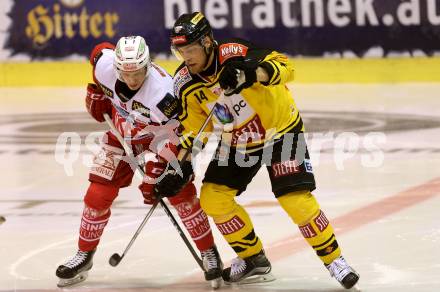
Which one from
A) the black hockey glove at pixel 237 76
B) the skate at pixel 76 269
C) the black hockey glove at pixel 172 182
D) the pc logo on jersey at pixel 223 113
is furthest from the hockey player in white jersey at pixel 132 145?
the black hockey glove at pixel 237 76

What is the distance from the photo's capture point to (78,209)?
644 centimetres

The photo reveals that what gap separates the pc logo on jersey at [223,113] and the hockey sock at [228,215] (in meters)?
0.29

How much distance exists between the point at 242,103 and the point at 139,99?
1.62ft

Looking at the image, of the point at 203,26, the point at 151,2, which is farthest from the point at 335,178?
the point at 151,2

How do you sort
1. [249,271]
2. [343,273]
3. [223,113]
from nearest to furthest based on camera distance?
[343,273] → [223,113] → [249,271]

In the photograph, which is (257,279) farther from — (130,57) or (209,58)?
(130,57)

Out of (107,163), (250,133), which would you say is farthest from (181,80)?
(107,163)

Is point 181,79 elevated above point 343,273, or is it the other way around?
point 181,79

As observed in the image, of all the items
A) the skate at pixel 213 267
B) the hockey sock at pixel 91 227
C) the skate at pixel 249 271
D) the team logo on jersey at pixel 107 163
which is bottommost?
the skate at pixel 249 271

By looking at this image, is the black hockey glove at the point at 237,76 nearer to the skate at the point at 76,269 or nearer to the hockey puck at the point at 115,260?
the hockey puck at the point at 115,260

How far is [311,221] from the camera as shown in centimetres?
451

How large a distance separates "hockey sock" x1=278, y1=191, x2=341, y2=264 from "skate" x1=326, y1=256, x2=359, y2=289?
29 mm

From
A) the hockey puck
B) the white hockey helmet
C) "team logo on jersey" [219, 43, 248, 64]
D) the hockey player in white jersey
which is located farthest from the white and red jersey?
the hockey puck

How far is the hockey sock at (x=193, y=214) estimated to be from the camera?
4773 mm
